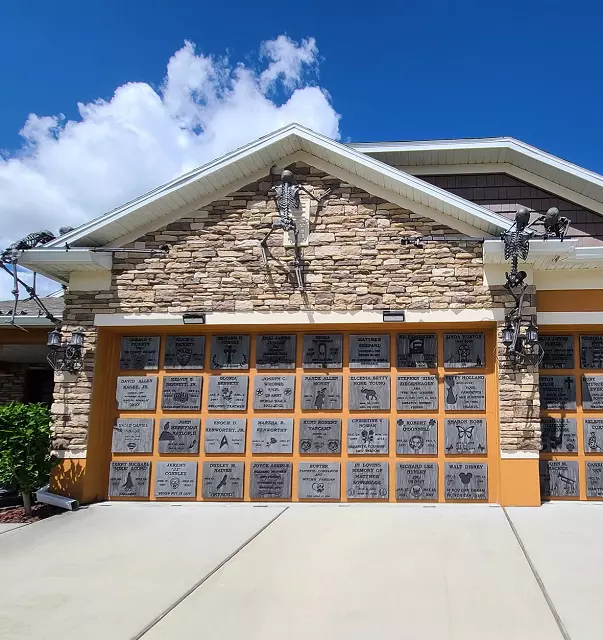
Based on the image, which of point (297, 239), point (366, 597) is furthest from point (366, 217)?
point (366, 597)

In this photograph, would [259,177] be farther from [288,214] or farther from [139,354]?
[139,354]

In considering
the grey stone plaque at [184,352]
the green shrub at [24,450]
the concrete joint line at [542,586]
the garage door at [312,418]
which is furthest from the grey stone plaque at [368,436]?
the green shrub at [24,450]

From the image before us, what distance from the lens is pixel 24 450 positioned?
23.7 feet

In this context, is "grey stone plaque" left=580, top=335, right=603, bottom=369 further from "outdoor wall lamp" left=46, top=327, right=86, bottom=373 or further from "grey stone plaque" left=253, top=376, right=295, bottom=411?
"outdoor wall lamp" left=46, top=327, right=86, bottom=373

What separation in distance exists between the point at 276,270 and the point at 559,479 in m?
4.82

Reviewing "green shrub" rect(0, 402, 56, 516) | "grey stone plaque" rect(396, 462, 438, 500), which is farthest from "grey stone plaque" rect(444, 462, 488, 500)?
"green shrub" rect(0, 402, 56, 516)

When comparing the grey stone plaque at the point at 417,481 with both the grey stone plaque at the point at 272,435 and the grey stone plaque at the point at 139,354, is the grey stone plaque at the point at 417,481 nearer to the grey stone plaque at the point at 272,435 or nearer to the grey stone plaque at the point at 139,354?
the grey stone plaque at the point at 272,435

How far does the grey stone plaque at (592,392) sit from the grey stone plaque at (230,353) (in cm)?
475

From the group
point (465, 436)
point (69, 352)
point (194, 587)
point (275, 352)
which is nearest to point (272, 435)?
point (275, 352)

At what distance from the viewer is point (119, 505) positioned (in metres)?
7.73

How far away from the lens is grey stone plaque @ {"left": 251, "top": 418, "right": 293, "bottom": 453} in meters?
7.83

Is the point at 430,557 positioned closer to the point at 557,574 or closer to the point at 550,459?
the point at 557,574

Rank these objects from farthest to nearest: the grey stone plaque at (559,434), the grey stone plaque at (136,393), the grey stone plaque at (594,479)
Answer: the grey stone plaque at (136,393) → the grey stone plaque at (559,434) → the grey stone plaque at (594,479)

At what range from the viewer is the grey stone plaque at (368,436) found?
773 centimetres
